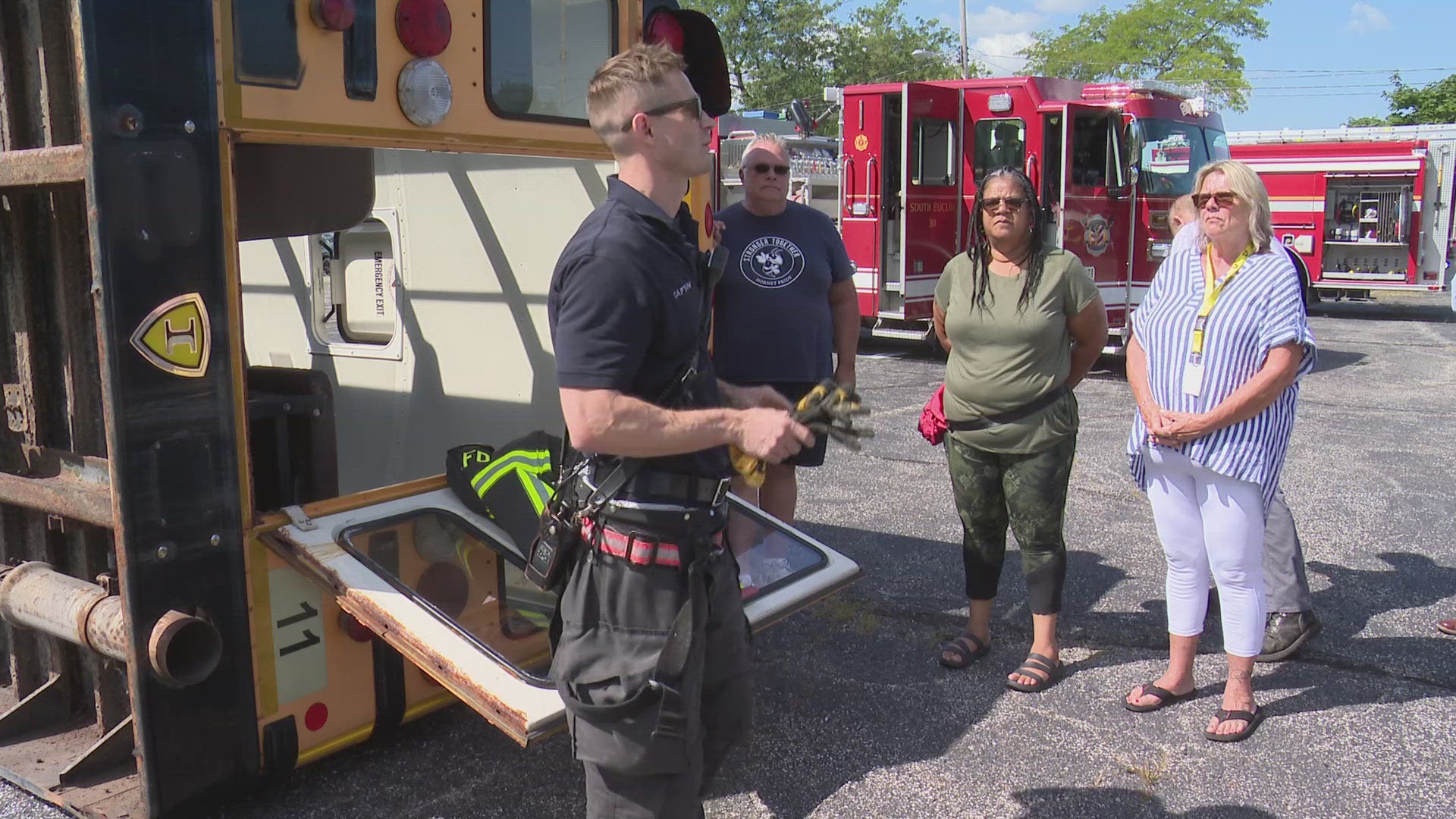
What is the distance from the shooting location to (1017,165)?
10586 mm

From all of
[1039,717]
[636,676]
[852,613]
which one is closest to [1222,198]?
[1039,717]

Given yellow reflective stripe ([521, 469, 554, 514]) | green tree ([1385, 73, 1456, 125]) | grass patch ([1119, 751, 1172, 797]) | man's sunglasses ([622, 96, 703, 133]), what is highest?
green tree ([1385, 73, 1456, 125])

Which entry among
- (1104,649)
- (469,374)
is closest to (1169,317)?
(1104,649)

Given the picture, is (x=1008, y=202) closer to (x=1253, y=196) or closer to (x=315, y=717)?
(x=1253, y=196)

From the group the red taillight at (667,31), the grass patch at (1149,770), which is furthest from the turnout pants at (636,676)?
the red taillight at (667,31)

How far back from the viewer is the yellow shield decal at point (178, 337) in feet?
8.16

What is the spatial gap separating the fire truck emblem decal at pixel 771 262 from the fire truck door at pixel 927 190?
6.92 metres

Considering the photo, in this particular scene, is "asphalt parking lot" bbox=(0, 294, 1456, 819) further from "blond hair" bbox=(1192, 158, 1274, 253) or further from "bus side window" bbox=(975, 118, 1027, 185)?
"bus side window" bbox=(975, 118, 1027, 185)

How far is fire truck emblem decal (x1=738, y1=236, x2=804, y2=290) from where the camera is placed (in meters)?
4.41

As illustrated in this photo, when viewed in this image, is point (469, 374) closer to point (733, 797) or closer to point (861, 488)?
point (733, 797)

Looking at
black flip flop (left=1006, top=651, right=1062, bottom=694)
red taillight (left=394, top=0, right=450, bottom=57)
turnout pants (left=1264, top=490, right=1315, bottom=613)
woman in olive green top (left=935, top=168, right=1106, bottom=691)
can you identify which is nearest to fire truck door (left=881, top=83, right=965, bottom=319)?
turnout pants (left=1264, top=490, right=1315, bottom=613)

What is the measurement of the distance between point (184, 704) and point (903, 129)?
→ 936cm

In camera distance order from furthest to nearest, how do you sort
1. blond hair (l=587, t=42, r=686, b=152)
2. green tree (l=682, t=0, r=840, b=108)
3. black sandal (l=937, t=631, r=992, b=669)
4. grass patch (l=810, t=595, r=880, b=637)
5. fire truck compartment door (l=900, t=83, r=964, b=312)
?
green tree (l=682, t=0, r=840, b=108)
fire truck compartment door (l=900, t=83, r=964, b=312)
grass patch (l=810, t=595, r=880, b=637)
black sandal (l=937, t=631, r=992, b=669)
blond hair (l=587, t=42, r=686, b=152)

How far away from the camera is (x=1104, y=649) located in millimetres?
4281
